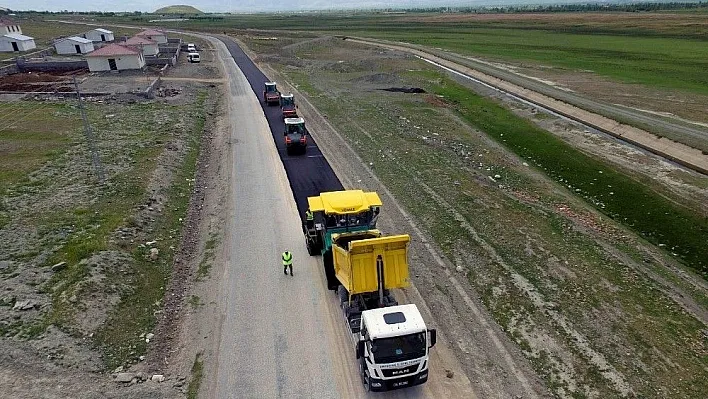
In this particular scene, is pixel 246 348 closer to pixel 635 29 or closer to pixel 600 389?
pixel 600 389

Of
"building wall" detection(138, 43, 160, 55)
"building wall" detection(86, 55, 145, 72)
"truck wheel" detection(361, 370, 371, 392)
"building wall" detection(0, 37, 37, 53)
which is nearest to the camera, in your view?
"truck wheel" detection(361, 370, 371, 392)

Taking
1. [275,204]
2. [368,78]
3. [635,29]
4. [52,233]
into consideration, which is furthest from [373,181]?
[635,29]

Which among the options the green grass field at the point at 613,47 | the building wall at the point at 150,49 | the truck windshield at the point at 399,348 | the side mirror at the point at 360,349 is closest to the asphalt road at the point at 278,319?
the side mirror at the point at 360,349

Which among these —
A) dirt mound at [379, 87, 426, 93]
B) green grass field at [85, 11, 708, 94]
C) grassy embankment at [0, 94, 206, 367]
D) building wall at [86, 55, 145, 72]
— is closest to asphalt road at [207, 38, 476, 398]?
grassy embankment at [0, 94, 206, 367]

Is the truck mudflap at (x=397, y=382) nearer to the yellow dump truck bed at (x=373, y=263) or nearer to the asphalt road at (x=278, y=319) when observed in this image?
the asphalt road at (x=278, y=319)

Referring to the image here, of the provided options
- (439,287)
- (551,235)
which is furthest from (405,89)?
(439,287)

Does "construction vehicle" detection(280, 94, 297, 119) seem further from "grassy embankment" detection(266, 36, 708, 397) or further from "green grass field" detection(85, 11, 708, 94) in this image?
"green grass field" detection(85, 11, 708, 94)

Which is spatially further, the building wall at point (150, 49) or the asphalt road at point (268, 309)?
the building wall at point (150, 49)
